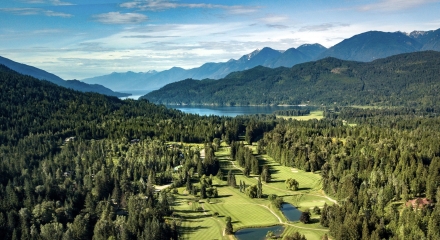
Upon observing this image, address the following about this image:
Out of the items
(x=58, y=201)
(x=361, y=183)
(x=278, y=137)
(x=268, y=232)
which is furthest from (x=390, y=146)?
(x=58, y=201)

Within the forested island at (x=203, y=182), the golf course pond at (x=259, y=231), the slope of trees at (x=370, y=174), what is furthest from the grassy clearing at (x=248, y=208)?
the slope of trees at (x=370, y=174)

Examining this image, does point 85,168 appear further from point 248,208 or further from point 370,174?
point 370,174

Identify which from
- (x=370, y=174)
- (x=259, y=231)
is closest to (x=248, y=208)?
(x=259, y=231)

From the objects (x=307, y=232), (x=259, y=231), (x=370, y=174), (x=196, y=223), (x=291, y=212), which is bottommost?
(x=259, y=231)

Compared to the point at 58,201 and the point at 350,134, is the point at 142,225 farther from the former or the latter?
the point at 350,134

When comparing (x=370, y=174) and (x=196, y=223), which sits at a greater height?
(x=370, y=174)

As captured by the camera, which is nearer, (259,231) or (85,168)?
(259,231)

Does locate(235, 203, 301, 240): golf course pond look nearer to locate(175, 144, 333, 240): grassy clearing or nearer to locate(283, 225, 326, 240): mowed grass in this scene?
locate(283, 225, 326, 240): mowed grass
